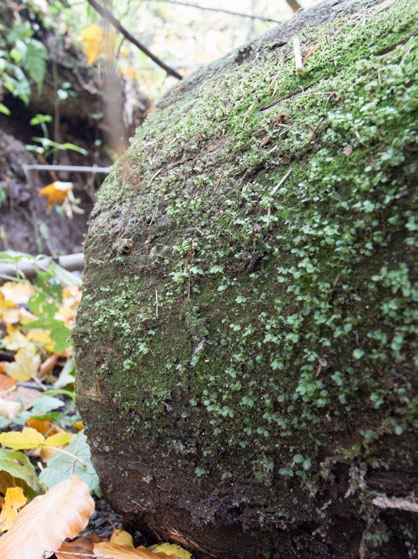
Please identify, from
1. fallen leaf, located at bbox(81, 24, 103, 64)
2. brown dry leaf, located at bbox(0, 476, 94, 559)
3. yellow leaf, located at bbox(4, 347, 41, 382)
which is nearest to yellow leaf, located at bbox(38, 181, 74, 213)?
fallen leaf, located at bbox(81, 24, 103, 64)

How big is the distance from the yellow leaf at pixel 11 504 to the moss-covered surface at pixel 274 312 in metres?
0.33

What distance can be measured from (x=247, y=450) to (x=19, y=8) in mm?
5890

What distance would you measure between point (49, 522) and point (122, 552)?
0.89ft

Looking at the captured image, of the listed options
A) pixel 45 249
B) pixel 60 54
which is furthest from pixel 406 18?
pixel 60 54

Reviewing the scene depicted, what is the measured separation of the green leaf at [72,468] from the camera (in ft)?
5.33

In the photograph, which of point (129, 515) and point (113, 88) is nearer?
point (129, 515)

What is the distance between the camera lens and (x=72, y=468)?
1.67m

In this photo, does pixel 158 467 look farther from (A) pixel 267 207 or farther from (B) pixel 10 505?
(A) pixel 267 207

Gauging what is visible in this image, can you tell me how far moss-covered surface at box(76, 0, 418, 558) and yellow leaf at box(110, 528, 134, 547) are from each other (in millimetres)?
110

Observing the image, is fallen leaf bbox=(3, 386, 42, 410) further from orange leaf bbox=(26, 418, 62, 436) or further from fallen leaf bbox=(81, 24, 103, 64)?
fallen leaf bbox=(81, 24, 103, 64)

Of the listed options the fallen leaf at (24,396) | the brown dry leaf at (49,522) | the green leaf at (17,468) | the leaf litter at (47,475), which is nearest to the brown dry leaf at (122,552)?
the leaf litter at (47,475)

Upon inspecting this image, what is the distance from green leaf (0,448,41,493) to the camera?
64.4 inches

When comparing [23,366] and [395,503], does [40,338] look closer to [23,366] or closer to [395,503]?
[23,366]

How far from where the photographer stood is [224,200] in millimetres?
1325
